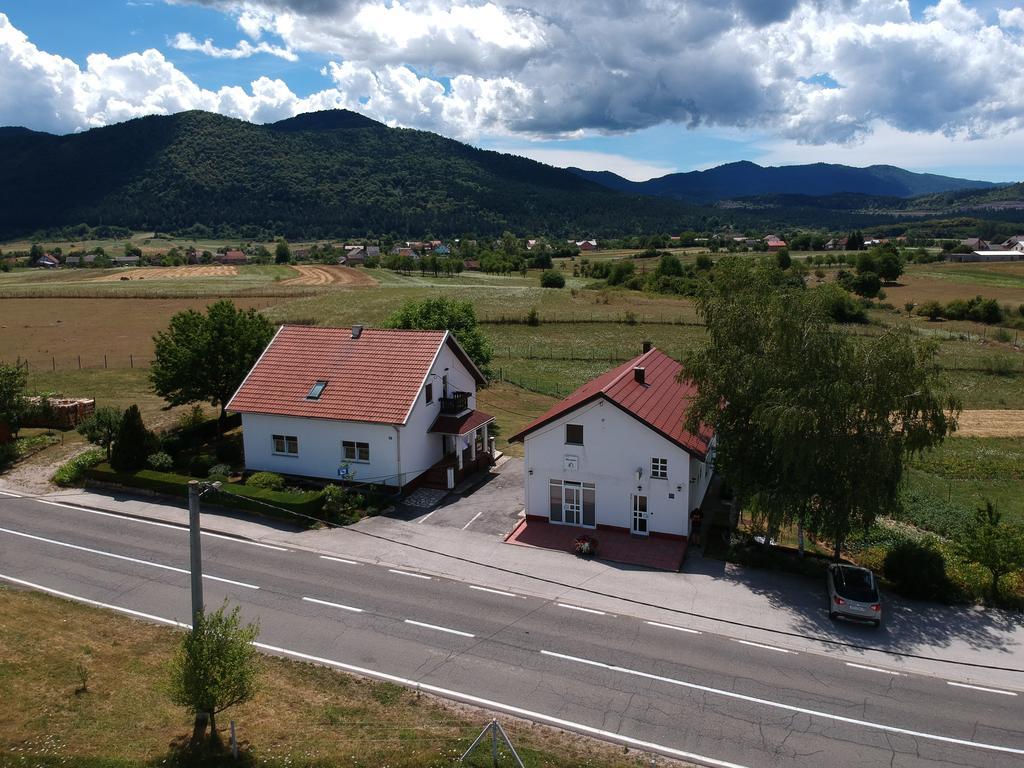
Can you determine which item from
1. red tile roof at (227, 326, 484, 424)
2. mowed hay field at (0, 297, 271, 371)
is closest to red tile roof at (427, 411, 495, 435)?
red tile roof at (227, 326, 484, 424)

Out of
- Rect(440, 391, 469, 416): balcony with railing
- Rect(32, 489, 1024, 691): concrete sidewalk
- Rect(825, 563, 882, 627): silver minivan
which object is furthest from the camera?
Rect(440, 391, 469, 416): balcony with railing

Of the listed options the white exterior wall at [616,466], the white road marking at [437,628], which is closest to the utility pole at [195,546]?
the white road marking at [437,628]

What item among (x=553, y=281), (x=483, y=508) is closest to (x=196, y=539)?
(x=483, y=508)

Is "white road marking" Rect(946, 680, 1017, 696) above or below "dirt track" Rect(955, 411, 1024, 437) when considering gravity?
above

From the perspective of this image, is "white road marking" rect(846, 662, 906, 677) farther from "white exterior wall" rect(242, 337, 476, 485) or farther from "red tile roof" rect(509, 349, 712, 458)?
"white exterior wall" rect(242, 337, 476, 485)

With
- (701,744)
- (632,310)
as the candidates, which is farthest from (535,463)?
(632,310)

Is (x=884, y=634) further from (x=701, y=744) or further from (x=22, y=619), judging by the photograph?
(x=22, y=619)

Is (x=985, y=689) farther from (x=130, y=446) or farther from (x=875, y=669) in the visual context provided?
(x=130, y=446)
